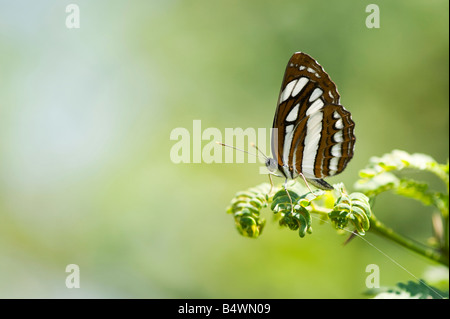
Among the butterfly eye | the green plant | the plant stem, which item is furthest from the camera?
the butterfly eye

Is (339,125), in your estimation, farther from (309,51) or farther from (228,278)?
(309,51)

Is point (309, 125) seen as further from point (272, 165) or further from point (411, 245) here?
point (411, 245)

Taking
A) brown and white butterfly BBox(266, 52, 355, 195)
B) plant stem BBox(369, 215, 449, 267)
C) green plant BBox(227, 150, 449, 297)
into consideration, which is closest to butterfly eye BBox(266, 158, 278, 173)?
brown and white butterfly BBox(266, 52, 355, 195)

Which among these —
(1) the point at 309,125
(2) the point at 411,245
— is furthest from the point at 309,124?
(2) the point at 411,245

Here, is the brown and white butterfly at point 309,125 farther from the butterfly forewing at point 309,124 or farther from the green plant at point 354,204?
the green plant at point 354,204

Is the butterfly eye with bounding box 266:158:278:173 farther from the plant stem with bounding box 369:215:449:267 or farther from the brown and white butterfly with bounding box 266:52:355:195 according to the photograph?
the plant stem with bounding box 369:215:449:267

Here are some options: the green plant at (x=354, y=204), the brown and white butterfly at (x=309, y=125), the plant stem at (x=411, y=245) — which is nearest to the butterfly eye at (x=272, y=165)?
the brown and white butterfly at (x=309, y=125)

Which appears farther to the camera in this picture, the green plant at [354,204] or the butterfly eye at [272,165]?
the butterfly eye at [272,165]
